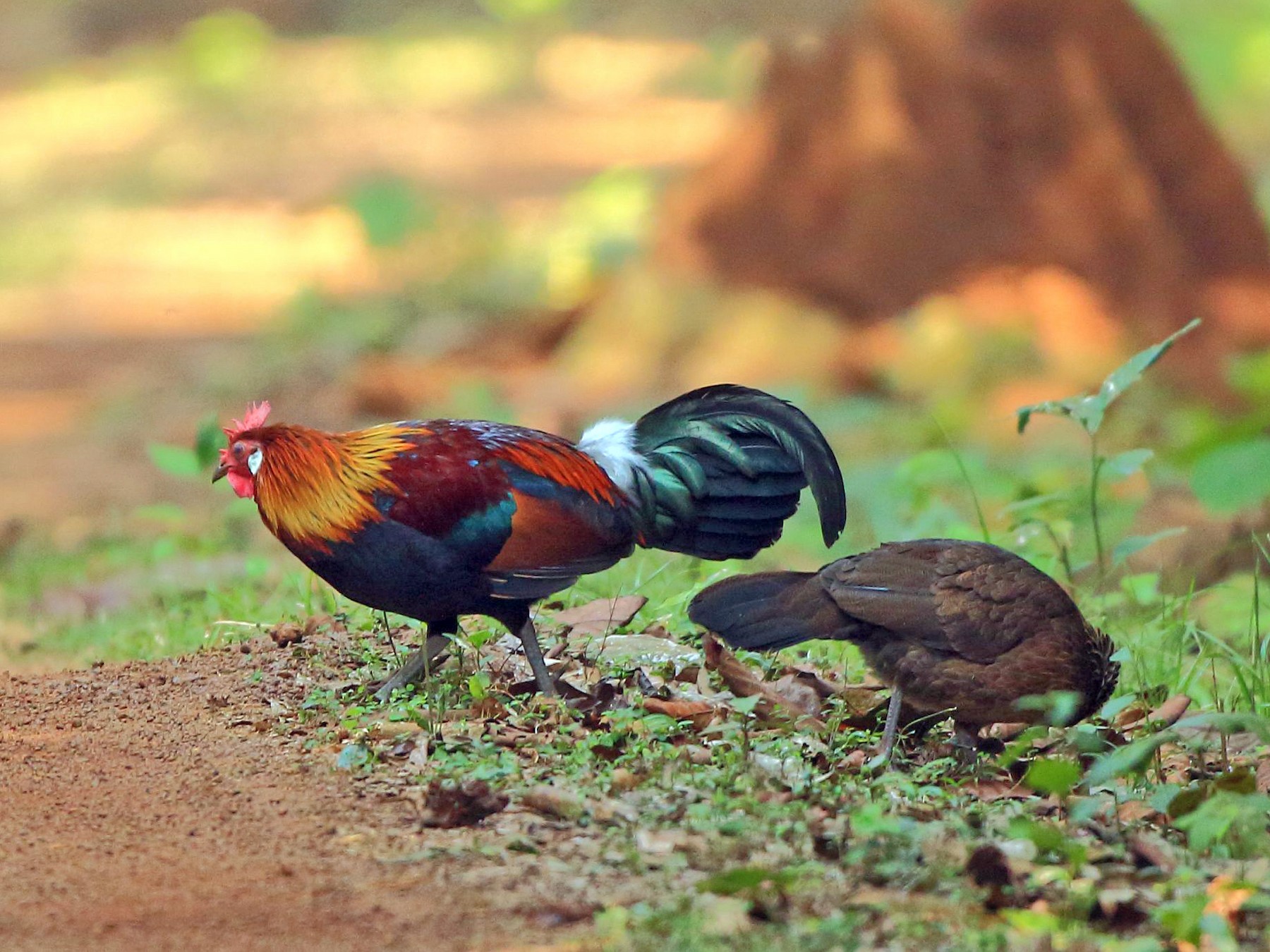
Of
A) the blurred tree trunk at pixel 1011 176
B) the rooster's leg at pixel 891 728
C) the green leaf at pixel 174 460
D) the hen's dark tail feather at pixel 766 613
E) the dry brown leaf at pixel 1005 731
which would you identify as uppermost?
the blurred tree trunk at pixel 1011 176

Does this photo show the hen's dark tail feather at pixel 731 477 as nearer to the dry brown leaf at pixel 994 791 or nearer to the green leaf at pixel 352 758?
the dry brown leaf at pixel 994 791

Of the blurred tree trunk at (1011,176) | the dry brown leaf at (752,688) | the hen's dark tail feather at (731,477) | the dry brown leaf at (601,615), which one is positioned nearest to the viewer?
the dry brown leaf at (752,688)

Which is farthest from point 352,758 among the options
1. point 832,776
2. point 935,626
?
point 935,626

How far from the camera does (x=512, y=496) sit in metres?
4.82

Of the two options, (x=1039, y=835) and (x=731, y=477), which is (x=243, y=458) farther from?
(x=1039, y=835)

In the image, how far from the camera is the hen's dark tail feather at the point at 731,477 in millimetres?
5156

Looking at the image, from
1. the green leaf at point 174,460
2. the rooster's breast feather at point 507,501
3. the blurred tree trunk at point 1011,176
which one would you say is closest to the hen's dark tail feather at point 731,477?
the rooster's breast feather at point 507,501

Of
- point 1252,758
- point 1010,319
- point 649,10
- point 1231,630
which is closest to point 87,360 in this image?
point 1010,319

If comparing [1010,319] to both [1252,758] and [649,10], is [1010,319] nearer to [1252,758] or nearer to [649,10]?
[1252,758]

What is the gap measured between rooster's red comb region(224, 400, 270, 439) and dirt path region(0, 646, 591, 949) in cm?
77

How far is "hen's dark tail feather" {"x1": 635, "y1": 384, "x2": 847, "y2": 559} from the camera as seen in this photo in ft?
16.9

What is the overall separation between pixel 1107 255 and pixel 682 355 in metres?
2.77

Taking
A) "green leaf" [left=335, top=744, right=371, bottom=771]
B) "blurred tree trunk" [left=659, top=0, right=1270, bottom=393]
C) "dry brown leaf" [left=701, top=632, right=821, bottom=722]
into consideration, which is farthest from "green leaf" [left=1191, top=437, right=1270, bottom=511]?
"green leaf" [left=335, top=744, right=371, bottom=771]

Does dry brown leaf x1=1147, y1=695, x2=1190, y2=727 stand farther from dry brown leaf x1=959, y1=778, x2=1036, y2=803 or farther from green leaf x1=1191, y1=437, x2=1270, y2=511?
green leaf x1=1191, y1=437, x2=1270, y2=511
